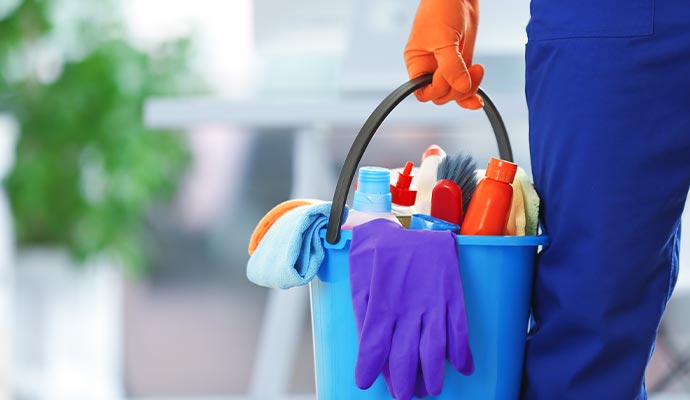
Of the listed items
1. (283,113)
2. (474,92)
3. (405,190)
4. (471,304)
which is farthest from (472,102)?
(283,113)

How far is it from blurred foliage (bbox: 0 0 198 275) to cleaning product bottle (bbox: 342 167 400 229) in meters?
1.95

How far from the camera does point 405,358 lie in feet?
2.77

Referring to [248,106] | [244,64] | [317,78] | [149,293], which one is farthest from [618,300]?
[149,293]

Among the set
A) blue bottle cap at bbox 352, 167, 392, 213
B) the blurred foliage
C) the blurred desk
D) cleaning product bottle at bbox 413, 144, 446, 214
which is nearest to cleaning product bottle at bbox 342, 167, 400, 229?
blue bottle cap at bbox 352, 167, 392, 213

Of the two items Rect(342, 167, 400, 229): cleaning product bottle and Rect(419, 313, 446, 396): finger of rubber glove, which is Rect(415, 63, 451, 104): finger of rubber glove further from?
Rect(419, 313, 446, 396): finger of rubber glove

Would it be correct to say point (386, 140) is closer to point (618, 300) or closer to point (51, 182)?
point (51, 182)

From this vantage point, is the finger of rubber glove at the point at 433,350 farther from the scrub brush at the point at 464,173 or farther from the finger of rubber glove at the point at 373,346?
the scrub brush at the point at 464,173

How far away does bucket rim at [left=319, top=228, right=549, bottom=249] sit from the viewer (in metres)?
0.88

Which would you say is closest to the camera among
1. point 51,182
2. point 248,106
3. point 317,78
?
point 248,106

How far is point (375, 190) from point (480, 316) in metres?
0.18

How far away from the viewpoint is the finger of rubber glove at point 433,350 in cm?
84

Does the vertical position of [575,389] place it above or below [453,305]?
below

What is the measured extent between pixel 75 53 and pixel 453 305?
2282mm

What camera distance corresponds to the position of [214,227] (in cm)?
354
